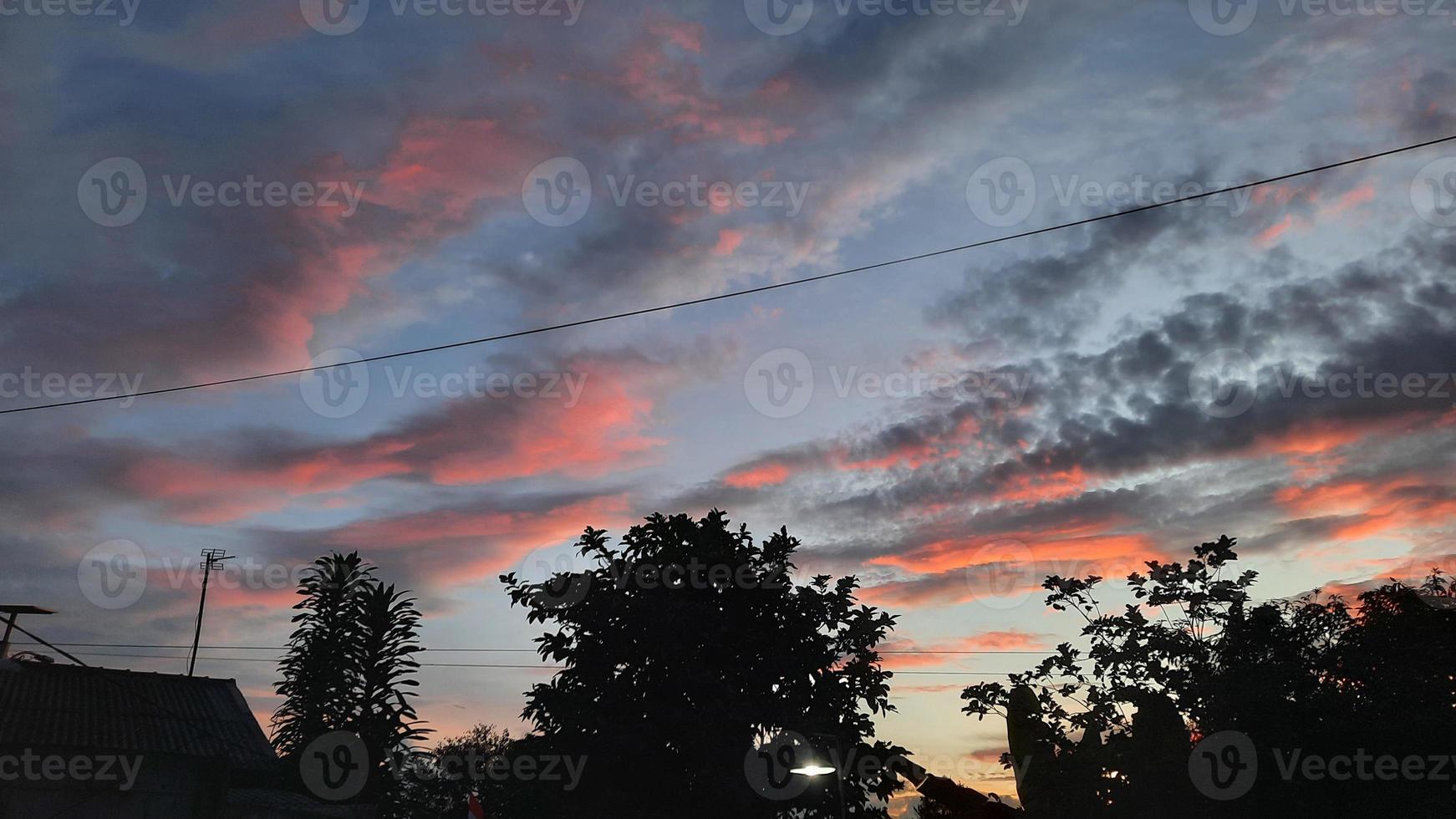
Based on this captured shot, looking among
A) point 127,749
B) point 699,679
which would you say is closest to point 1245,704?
point 699,679

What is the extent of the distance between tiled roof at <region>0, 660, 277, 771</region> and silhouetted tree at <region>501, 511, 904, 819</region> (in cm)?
1613

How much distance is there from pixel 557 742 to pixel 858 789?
1054cm

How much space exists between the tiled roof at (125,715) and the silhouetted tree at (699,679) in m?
16.1

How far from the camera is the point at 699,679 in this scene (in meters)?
31.0

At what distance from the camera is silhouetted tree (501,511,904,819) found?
100ft

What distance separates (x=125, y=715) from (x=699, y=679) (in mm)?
24695

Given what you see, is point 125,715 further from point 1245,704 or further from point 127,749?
point 1245,704

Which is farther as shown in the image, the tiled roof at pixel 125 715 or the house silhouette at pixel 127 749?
the tiled roof at pixel 125 715

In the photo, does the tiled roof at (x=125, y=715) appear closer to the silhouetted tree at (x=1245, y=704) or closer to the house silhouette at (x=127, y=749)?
the house silhouette at (x=127, y=749)

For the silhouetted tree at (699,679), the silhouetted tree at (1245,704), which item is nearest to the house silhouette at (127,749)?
the silhouetted tree at (699,679)

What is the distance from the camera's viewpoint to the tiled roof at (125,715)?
35.6m

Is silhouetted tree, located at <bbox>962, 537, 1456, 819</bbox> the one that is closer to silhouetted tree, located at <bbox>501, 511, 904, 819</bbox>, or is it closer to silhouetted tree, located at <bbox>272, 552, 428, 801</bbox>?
silhouetted tree, located at <bbox>501, 511, 904, 819</bbox>

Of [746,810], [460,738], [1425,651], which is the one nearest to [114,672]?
[746,810]

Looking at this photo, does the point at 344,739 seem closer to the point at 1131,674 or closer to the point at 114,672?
the point at 114,672
